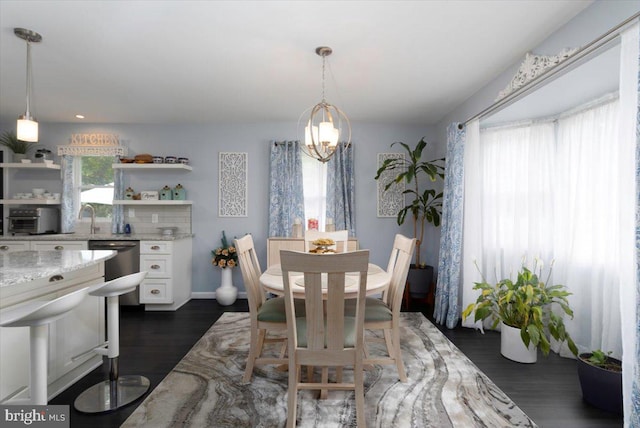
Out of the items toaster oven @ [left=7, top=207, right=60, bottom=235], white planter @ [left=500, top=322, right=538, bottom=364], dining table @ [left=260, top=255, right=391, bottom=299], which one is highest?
toaster oven @ [left=7, top=207, right=60, bottom=235]

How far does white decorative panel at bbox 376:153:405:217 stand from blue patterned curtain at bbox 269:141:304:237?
119 cm

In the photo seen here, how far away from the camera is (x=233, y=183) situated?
4.62m

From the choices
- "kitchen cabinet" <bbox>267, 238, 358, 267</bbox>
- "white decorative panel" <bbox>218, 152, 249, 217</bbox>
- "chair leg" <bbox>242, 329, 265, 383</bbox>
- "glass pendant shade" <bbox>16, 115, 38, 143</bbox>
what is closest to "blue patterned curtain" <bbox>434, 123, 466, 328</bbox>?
"kitchen cabinet" <bbox>267, 238, 358, 267</bbox>

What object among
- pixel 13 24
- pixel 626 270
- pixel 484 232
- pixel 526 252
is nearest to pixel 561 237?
pixel 526 252

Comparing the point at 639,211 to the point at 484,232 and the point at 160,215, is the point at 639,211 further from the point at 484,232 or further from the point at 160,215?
the point at 160,215

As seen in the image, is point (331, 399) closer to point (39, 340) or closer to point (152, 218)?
point (39, 340)

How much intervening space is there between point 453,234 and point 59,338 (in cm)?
357

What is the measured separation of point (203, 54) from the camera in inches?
101

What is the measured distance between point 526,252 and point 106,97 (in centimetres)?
491

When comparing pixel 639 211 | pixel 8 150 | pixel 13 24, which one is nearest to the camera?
pixel 639 211

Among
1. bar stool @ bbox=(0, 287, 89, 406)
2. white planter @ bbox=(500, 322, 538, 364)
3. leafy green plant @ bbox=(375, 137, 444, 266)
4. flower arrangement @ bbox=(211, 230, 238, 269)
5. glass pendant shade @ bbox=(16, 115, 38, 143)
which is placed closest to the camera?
bar stool @ bbox=(0, 287, 89, 406)

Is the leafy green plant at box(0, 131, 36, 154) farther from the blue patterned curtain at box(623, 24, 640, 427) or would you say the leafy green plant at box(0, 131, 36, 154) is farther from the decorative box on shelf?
the blue patterned curtain at box(623, 24, 640, 427)

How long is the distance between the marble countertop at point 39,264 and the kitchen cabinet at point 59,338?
4.1 inches

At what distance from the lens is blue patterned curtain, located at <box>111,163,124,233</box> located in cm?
448
